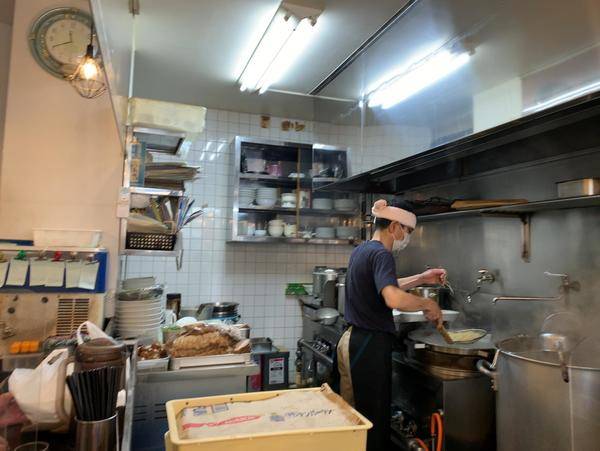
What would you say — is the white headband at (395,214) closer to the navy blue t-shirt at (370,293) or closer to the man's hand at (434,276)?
the navy blue t-shirt at (370,293)

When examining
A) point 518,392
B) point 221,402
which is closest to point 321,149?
point 518,392

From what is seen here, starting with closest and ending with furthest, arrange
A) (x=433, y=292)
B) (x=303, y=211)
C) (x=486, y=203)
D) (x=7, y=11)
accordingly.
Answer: (x=486, y=203)
(x=7, y=11)
(x=433, y=292)
(x=303, y=211)

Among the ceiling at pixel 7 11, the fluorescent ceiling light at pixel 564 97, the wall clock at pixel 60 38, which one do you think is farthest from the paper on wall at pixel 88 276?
the fluorescent ceiling light at pixel 564 97

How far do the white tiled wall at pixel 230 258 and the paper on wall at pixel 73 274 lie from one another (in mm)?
1812

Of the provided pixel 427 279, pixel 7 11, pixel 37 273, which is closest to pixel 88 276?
pixel 37 273

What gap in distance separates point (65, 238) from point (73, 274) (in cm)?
32

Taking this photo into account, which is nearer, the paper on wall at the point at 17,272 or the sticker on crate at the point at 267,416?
the sticker on crate at the point at 267,416

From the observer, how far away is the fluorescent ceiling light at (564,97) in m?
1.49

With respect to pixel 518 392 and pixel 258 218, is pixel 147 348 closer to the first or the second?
pixel 518 392

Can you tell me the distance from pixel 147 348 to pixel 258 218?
7.19ft

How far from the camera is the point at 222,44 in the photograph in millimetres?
2742

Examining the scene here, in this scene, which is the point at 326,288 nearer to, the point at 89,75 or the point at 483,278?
the point at 483,278

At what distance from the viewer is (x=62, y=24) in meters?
2.16

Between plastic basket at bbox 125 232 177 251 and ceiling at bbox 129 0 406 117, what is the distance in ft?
4.34
